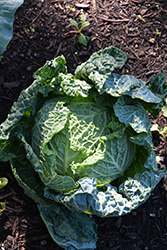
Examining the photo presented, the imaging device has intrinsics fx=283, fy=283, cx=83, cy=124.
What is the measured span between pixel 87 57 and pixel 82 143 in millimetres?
1752

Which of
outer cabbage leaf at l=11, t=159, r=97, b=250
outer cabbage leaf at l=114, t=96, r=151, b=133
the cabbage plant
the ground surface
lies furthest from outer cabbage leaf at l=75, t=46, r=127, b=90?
outer cabbage leaf at l=11, t=159, r=97, b=250

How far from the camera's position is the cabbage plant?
3070mm

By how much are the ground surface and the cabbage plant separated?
1.61 ft

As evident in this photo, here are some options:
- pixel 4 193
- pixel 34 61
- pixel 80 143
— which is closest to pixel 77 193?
pixel 80 143

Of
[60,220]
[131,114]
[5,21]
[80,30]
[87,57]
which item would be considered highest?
[5,21]

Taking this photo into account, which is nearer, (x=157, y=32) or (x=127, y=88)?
(x=127, y=88)

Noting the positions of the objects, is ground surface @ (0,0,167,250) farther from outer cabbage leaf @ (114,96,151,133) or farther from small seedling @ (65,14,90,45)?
outer cabbage leaf @ (114,96,151,133)

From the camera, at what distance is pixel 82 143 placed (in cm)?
318

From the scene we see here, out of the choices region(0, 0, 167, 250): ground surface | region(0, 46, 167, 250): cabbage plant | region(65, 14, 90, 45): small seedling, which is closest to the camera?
region(0, 46, 167, 250): cabbage plant

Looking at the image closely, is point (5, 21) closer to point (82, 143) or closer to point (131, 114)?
point (82, 143)

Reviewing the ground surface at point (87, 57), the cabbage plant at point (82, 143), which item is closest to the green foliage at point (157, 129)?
the ground surface at point (87, 57)

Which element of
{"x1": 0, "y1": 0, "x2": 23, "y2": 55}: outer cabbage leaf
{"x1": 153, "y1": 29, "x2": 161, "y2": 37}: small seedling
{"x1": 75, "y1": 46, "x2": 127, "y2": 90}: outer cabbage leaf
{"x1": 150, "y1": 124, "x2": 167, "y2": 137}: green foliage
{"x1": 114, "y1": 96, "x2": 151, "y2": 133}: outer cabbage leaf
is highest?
{"x1": 0, "y1": 0, "x2": 23, "y2": 55}: outer cabbage leaf

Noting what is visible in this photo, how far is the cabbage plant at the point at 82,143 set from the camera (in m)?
3.07

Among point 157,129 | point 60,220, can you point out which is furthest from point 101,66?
point 60,220
